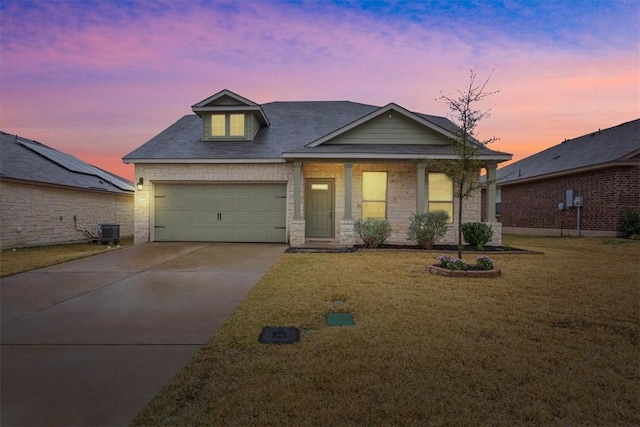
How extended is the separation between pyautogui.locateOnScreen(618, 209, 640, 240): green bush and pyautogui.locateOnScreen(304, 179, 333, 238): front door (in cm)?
1324

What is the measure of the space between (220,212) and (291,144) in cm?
405

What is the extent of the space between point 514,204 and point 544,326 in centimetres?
2164

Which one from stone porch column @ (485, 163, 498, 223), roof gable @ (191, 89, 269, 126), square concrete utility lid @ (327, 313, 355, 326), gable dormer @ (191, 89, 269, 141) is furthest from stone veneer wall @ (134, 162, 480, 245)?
square concrete utility lid @ (327, 313, 355, 326)

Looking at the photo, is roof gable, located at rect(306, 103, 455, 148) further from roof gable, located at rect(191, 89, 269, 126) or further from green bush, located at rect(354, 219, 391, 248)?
roof gable, located at rect(191, 89, 269, 126)

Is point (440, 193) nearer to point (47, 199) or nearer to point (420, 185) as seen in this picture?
point (420, 185)

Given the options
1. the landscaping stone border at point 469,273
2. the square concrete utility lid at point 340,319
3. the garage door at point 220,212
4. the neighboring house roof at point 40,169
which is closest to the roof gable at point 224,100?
the garage door at point 220,212

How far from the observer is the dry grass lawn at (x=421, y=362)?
2359 mm

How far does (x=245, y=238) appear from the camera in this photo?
43.5 ft

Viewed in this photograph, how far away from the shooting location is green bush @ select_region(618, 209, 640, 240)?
14.7 metres

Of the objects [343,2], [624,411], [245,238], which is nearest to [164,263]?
[245,238]

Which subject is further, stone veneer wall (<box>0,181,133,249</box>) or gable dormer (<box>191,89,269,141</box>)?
gable dormer (<box>191,89,269,141</box>)

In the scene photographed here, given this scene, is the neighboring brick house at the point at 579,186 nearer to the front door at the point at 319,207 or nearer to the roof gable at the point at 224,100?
the front door at the point at 319,207

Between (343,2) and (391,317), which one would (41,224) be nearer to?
(343,2)

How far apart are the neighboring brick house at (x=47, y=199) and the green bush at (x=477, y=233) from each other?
641 inches
